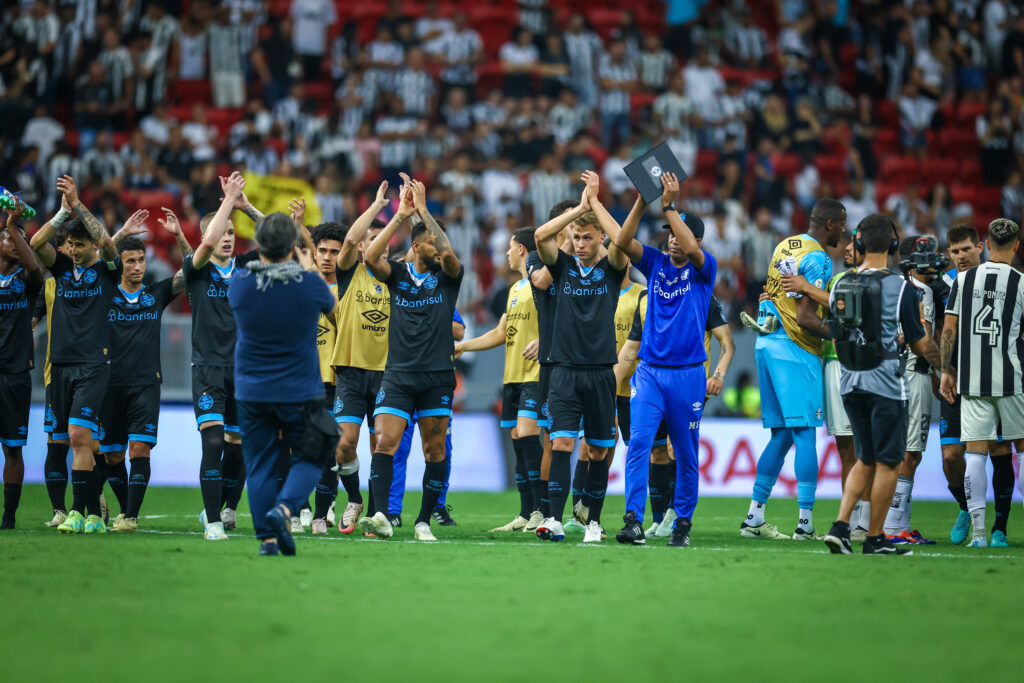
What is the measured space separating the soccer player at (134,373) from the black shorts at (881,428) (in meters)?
5.64

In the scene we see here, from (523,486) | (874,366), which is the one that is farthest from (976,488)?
(523,486)

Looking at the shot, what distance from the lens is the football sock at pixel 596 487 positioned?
9617 mm

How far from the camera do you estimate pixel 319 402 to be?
8055 millimetres

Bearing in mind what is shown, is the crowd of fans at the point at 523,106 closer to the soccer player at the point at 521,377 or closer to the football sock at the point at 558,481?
the soccer player at the point at 521,377

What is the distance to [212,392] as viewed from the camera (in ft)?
31.6

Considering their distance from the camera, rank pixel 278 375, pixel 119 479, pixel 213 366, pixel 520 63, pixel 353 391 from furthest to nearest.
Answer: pixel 520 63 < pixel 119 479 < pixel 353 391 < pixel 213 366 < pixel 278 375

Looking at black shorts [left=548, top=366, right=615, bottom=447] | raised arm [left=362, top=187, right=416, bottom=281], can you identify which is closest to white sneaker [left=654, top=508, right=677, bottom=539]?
black shorts [left=548, top=366, right=615, bottom=447]

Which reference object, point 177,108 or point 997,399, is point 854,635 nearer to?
point 997,399

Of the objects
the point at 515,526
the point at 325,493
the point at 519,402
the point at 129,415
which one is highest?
the point at 519,402

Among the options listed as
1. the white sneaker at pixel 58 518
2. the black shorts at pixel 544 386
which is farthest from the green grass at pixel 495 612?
the black shorts at pixel 544 386

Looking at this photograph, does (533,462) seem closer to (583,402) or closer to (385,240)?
(583,402)

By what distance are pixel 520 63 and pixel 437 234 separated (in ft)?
50.4

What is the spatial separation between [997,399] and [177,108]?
718 inches

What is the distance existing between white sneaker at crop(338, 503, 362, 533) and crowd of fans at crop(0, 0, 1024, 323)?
9.71 metres
